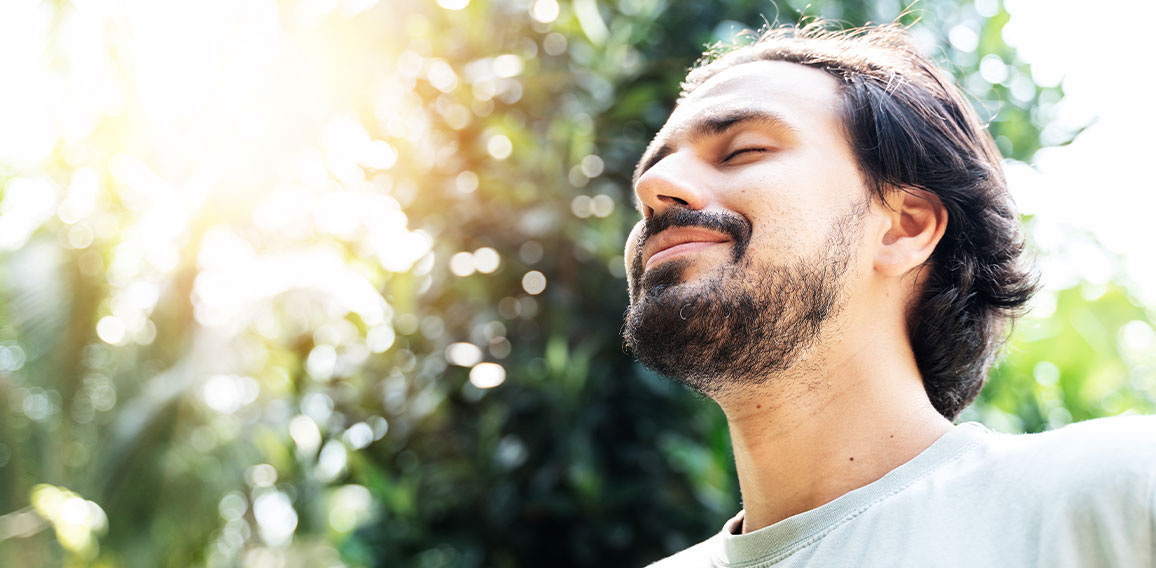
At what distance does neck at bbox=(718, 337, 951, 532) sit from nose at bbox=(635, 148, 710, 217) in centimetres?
38

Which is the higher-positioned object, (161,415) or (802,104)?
(802,104)

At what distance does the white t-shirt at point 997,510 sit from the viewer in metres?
0.98

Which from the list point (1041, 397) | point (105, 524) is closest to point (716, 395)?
point (1041, 397)

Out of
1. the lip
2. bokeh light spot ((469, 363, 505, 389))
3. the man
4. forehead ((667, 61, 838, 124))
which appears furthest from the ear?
Answer: bokeh light spot ((469, 363, 505, 389))

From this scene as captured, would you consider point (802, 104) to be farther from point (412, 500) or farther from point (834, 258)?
point (412, 500)

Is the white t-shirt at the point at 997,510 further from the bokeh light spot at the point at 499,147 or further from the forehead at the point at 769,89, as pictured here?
the bokeh light spot at the point at 499,147

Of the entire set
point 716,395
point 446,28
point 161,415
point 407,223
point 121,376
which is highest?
point 716,395

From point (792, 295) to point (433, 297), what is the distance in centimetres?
219

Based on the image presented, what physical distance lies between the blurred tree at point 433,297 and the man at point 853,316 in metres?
1.01

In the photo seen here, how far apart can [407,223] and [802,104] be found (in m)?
2.30

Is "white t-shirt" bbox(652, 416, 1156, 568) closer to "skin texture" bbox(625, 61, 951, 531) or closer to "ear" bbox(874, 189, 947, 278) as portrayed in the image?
"skin texture" bbox(625, 61, 951, 531)

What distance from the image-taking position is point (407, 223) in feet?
11.8

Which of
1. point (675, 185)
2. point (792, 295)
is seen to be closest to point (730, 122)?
point (675, 185)

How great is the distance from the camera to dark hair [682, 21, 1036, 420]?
1.68 m
